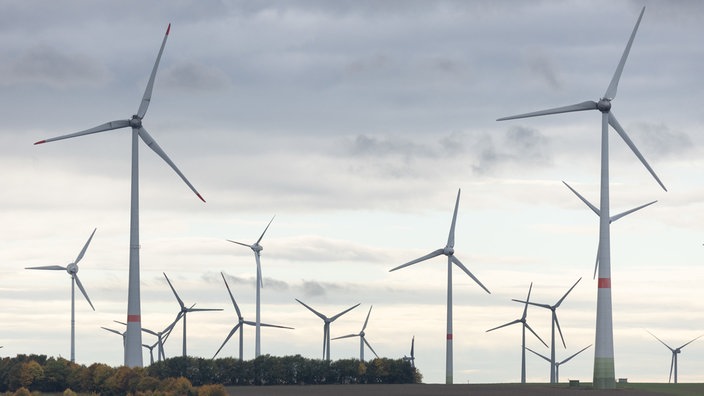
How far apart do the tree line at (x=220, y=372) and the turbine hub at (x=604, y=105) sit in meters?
48.9

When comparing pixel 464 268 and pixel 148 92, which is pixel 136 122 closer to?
pixel 148 92

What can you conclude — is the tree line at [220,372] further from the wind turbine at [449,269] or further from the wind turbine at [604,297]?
the wind turbine at [604,297]

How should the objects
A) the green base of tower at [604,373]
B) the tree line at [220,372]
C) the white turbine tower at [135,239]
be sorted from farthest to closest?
the tree line at [220,372], the green base of tower at [604,373], the white turbine tower at [135,239]

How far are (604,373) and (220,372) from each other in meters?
54.1

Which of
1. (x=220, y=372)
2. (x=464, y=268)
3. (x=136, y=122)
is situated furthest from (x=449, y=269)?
(x=136, y=122)

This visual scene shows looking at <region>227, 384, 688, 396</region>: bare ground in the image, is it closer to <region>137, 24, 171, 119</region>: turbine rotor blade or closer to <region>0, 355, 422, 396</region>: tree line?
<region>0, 355, 422, 396</region>: tree line

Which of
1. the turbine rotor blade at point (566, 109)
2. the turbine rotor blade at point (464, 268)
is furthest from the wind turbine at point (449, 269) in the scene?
the turbine rotor blade at point (566, 109)

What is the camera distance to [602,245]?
13438 cm

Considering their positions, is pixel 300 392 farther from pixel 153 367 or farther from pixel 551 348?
pixel 551 348

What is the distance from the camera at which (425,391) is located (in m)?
140

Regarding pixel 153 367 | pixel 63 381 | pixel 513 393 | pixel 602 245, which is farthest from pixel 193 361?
pixel 602 245

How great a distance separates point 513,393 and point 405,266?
4648cm

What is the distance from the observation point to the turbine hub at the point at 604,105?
143 m

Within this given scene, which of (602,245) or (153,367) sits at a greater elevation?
(602,245)
